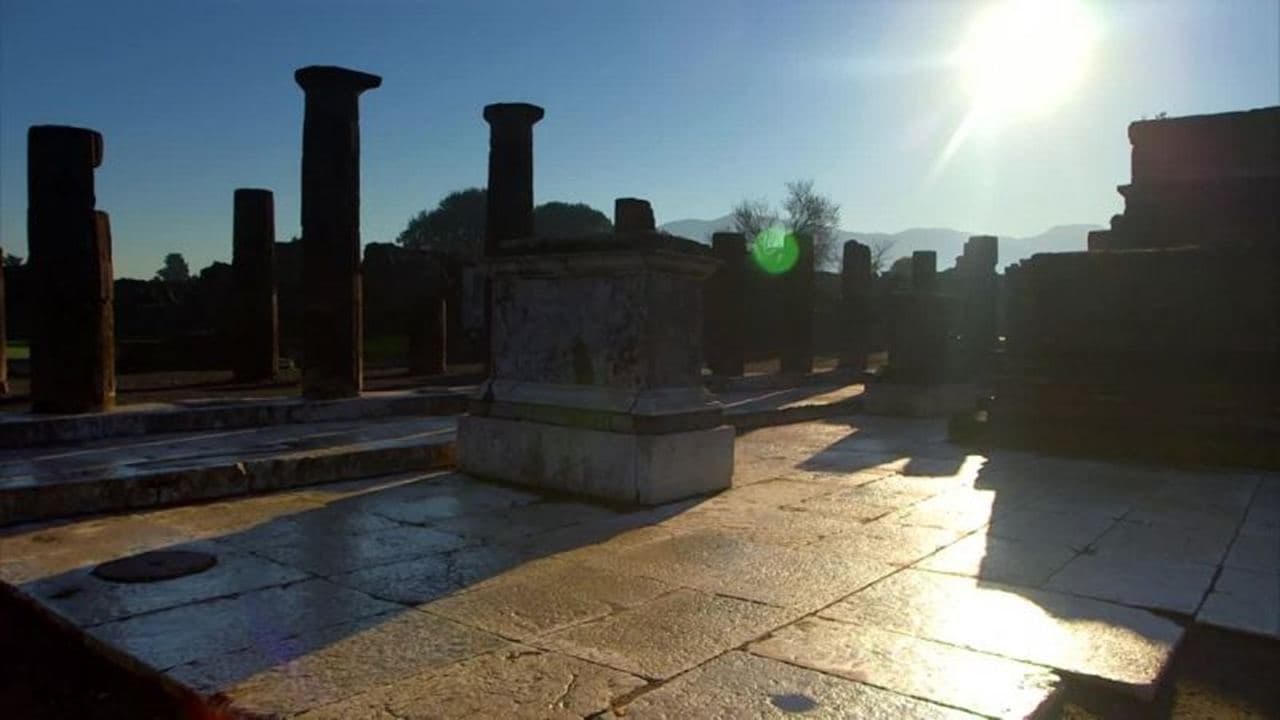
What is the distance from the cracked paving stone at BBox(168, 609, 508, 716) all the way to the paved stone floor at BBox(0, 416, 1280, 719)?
1cm

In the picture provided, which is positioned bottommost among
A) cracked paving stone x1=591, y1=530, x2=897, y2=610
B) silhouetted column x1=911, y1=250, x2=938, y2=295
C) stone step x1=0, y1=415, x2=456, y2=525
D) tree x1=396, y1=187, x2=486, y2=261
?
cracked paving stone x1=591, y1=530, x2=897, y2=610

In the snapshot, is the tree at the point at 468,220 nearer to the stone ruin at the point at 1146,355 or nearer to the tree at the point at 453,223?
the tree at the point at 453,223

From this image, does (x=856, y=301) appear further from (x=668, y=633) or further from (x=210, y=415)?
(x=668, y=633)

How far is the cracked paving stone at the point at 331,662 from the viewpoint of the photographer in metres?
2.56

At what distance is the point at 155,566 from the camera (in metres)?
3.91

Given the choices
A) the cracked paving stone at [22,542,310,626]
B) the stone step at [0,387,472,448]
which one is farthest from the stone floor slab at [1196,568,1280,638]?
the stone step at [0,387,472,448]

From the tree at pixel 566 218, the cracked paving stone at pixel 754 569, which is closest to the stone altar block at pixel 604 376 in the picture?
the cracked paving stone at pixel 754 569

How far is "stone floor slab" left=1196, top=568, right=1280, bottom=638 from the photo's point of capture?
3.39 meters

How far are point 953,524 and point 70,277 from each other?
8.39 metres

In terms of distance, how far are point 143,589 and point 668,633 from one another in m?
2.14

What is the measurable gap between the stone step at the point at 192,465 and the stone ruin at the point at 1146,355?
5.59 meters

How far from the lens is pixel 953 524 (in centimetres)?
503

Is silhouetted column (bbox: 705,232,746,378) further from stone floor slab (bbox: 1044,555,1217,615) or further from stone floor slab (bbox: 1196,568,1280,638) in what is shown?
stone floor slab (bbox: 1196,568,1280,638)

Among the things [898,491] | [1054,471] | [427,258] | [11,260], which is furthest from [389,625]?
[11,260]
